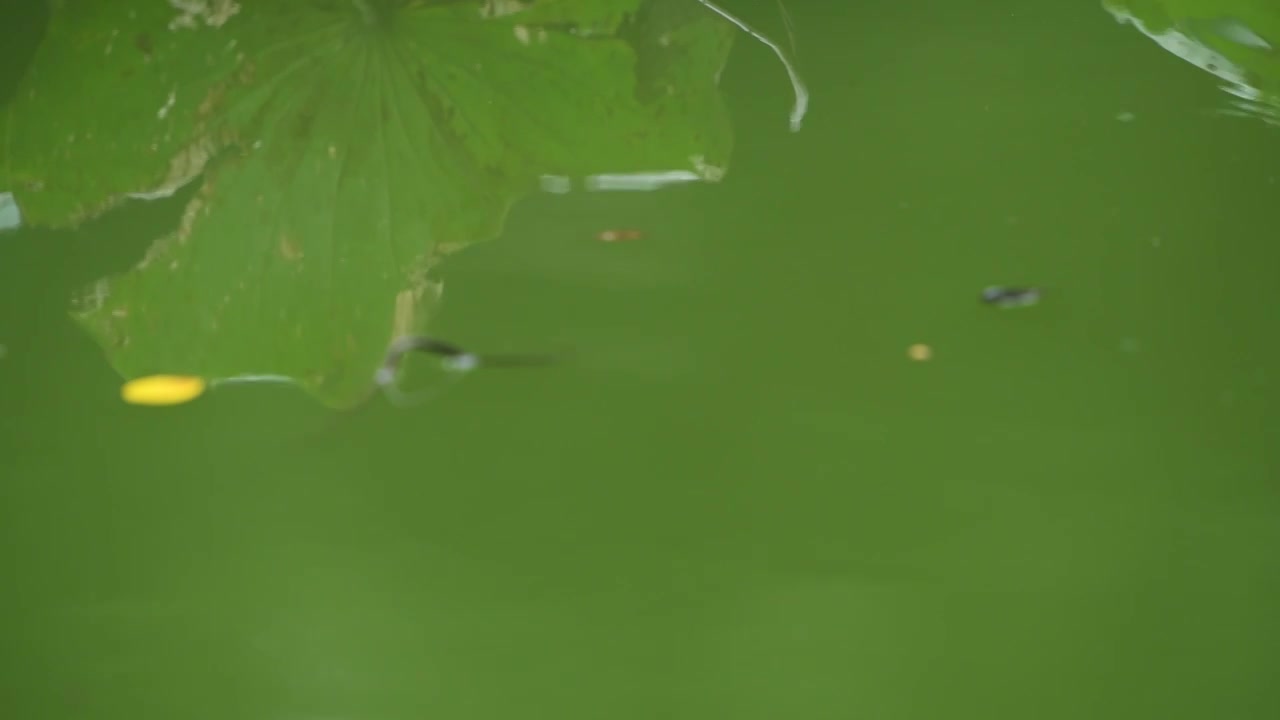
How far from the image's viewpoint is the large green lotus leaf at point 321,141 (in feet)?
2.27

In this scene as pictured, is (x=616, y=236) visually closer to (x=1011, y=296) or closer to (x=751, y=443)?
(x=751, y=443)

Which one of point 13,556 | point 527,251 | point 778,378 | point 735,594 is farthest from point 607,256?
point 13,556

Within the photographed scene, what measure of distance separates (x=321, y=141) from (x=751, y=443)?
0.46m

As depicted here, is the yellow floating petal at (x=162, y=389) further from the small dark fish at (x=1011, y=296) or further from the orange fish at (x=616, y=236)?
the small dark fish at (x=1011, y=296)

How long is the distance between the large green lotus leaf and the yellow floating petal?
0.01 meters

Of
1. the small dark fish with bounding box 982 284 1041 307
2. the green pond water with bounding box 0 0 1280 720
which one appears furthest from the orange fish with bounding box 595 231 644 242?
the small dark fish with bounding box 982 284 1041 307

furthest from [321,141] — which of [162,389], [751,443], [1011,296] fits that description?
[1011,296]

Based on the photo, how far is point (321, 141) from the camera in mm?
710

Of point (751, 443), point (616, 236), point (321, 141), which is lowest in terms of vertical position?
point (751, 443)

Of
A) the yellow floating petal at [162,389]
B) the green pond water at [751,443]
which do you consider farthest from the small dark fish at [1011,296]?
the yellow floating petal at [162,389]

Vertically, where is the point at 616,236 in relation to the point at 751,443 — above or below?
above

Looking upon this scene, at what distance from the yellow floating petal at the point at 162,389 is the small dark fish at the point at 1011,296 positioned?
0.67 meters

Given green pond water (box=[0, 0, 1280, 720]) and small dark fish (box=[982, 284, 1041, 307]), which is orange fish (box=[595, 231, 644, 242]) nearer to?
green pond water (box=[0, 0, 1280, 720])

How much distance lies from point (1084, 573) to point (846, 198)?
1.19 feet
